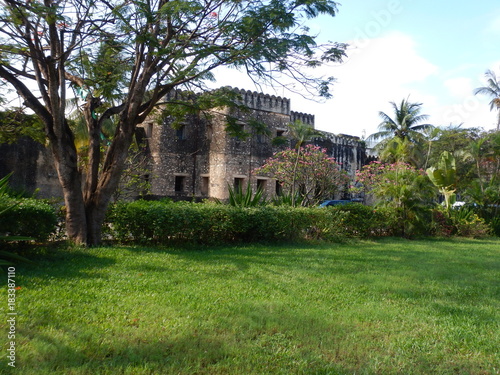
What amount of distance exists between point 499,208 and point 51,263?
15.8 metres

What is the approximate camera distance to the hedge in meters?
7.93

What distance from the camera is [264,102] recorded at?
20.9 metres

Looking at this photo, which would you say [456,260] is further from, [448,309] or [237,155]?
[237,155]

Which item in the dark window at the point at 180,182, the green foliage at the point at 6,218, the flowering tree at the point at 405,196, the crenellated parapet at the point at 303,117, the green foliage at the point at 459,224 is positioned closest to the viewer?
the green foliage at the point at 6,218

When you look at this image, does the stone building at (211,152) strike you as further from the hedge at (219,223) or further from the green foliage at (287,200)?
the hedge at (219,223)

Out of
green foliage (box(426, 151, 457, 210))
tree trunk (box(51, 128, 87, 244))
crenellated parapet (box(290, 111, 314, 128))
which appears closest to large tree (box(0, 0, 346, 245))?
tree trunk (box(51, 128, 87, 244))

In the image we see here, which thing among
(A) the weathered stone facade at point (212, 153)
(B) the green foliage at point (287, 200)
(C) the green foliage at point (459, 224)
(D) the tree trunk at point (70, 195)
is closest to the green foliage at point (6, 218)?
(D) the tree trunk at point (70, 195)

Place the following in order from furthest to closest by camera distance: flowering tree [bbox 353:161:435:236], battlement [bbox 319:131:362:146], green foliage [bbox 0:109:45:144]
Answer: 1. battlement [bbox 319:131:362:146]
2. flowering tree [bbox 353:161:435:236]
3. green foliage [bbox 0:109:45:144]

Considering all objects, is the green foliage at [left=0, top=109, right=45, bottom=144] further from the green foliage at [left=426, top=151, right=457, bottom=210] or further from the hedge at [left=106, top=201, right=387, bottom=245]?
the green foliage at [left=426, top=151, right=457, bottom=210]

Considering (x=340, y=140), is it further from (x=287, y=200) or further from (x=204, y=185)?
(x=287, y=200)

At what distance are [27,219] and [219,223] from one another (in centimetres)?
362

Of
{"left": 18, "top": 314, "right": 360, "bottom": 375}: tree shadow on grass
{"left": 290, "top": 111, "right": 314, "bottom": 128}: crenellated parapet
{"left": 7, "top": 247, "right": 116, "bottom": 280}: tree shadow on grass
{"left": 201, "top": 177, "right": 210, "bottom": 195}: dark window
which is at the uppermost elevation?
{"left": 290, "top": 111, "right": 314, "bottom": 128}: crenellated parapet

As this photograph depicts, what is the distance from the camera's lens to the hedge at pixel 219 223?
793cm

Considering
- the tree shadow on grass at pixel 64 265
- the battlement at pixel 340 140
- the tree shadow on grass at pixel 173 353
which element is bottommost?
the tree shadow on grass at pixel 173 353
